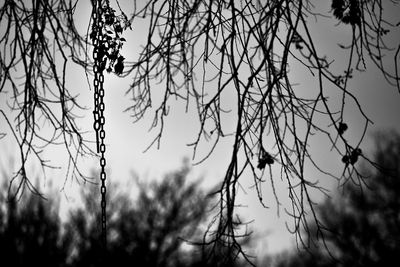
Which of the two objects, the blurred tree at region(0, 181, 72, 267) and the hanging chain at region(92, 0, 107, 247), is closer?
the hanging chain at region(92, 0, 107, 247)

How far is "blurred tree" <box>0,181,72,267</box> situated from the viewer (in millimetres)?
11578

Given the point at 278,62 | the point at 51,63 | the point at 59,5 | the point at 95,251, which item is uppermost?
the point at 95,251

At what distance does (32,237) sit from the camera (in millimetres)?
12148

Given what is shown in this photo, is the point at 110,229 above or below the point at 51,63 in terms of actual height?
above

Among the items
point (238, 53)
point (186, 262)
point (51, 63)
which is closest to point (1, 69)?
point (51, 63)

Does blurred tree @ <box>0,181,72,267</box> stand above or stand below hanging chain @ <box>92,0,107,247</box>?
above

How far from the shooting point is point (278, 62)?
2.48 meters

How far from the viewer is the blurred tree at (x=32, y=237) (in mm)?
11578

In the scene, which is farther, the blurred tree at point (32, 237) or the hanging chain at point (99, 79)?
the blurred tree at point (32, 237)

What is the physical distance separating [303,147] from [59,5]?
216 centimetres

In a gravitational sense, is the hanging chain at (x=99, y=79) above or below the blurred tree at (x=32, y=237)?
below

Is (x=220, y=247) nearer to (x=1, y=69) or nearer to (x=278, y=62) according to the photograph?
(x=278, y=62)

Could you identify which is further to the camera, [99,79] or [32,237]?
[32,237]

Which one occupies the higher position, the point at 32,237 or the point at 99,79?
the point at 32,237
